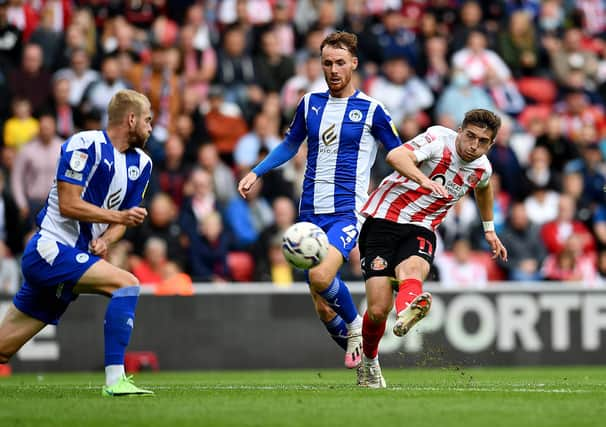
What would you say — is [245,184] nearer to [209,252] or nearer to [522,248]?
[209,252]

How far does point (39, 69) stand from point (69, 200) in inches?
348

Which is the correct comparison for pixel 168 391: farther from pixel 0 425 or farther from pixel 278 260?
pixel 278 260

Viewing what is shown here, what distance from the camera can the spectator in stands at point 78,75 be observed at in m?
17.0

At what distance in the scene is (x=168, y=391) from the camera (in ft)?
31.7

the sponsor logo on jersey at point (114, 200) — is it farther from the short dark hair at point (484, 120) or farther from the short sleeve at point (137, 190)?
the short dark hair at point (484, 120)

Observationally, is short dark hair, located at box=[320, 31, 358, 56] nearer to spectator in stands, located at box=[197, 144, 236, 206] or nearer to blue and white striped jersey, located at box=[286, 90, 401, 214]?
blue and white striped jersey, located at box=[286, 90, 401, 214]

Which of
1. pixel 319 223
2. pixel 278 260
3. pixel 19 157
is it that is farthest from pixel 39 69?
pixel 319 223

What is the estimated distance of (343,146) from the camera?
10344 millimetres

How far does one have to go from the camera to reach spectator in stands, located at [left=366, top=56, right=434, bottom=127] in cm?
1847

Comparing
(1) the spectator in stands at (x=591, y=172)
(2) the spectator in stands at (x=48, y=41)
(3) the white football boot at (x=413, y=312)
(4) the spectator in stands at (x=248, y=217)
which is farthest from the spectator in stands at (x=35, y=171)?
(1) the spectator in stands at (x=591, y=172)

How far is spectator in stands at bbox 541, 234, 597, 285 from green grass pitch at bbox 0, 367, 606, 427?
606 cm

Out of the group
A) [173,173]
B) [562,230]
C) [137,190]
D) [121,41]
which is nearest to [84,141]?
[137,190]

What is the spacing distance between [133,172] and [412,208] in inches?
94.1

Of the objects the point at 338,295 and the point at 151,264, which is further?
the point at 151,264
